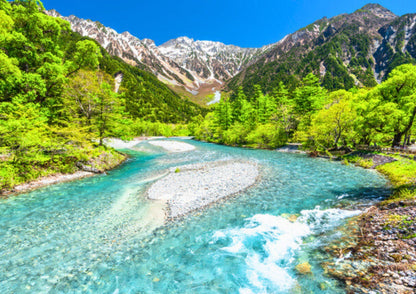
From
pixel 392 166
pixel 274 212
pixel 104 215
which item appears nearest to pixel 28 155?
pixel 104 215

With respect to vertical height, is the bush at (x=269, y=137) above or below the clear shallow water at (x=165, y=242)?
above

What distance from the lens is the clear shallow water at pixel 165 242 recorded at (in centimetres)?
618

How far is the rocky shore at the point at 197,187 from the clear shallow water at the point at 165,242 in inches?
40.7

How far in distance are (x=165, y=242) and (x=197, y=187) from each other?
22.6 feet

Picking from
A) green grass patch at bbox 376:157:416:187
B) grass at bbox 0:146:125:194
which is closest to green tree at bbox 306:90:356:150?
green grass patch at bbox 376:157:416:187

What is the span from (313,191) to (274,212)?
208 inches

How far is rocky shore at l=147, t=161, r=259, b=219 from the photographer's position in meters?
12.2

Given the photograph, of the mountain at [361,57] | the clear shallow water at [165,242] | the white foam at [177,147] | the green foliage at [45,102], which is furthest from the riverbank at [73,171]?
the mountain at [361,57]

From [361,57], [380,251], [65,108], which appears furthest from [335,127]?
[361,57]

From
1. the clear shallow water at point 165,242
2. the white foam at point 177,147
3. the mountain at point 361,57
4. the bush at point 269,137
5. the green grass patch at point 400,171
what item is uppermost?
the mountain at point 361,57

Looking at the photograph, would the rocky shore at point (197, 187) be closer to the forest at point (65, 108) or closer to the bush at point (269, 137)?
the forest at point (65, 108)

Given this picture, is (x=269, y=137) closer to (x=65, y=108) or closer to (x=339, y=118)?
(x=339, y=118)

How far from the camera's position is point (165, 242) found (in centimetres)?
838

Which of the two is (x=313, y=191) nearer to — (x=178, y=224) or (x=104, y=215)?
(x=178, y=224)
